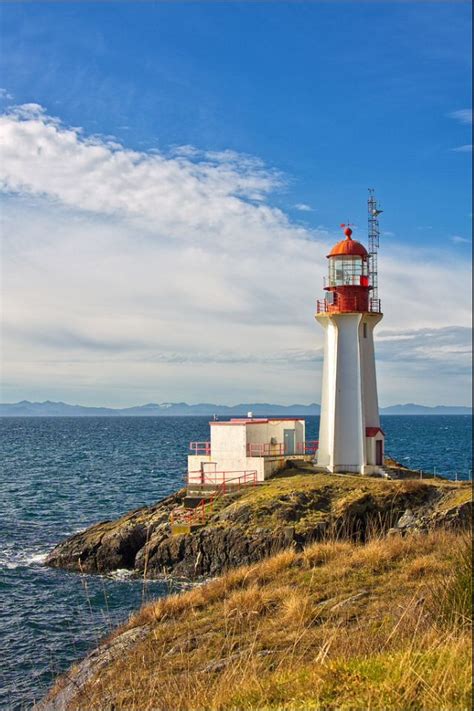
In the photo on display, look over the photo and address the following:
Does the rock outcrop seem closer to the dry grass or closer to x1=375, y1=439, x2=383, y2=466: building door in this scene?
x1=375, y1=439, x2=383, y2=466: building door

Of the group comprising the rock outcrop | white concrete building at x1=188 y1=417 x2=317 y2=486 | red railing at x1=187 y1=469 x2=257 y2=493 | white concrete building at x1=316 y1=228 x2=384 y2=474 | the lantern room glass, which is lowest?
the rock outcrop

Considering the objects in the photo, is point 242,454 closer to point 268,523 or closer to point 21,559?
point 268,523

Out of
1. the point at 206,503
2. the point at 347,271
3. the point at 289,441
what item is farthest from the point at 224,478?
Answer: the point at 347,271

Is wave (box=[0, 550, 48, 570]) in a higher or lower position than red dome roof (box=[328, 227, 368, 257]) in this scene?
lower

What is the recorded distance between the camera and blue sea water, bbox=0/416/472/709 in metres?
17.5

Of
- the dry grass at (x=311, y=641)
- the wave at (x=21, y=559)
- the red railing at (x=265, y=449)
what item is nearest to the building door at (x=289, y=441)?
the red railing at (x=265, y=449)

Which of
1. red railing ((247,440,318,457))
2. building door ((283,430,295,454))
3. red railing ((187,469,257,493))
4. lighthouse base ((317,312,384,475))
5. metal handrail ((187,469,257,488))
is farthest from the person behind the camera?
building door ((283,430,295,454))

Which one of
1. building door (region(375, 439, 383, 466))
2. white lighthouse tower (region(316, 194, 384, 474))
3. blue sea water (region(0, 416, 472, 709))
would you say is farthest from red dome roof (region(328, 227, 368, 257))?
blue sea water (region(0, 416, 472, 709))

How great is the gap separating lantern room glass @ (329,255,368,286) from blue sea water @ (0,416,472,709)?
15901 millimetres

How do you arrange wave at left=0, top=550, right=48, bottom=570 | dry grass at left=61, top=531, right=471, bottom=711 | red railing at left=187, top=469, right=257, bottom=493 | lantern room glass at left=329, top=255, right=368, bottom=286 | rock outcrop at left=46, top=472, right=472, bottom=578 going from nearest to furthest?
1. dry grass at left=61, top=531, right=471, bottom=711
2. rock outcrop at left=46, top=472, right=472, bottom=578
3. wave at left=0, top=550, right=48, bottom=570
4. red railing at left=187, top=469, right=257, bottom=493
5. lantern room glass at left=329, top=255, right=368, bottom=286

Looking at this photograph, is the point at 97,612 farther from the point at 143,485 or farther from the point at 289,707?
the point at 143,485

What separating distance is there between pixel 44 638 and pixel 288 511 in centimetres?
1000

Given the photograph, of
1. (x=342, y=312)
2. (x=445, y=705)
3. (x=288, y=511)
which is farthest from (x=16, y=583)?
(x=445, y=705)

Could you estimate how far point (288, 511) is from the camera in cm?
2602
